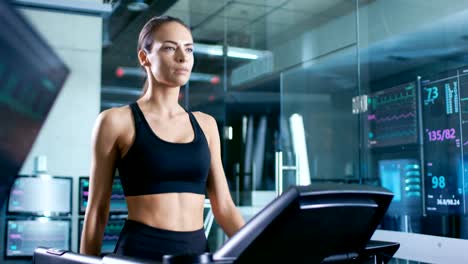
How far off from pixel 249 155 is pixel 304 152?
15.6ft

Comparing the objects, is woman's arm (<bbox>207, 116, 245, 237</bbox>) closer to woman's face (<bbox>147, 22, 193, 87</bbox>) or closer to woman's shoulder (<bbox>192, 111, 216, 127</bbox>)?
woman's shoulder (<bbox>192, 111, 216, 127</bbox>)

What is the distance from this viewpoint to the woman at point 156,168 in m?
1.12

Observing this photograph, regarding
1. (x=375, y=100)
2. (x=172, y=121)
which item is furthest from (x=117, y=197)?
(x=172, y=121)

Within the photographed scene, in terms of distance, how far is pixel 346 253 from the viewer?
35.6 inches

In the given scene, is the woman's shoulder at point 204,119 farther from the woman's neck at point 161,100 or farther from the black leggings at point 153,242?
the black leggings at point 153,242

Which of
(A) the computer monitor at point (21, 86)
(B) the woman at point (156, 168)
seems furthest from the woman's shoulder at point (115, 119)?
(A) the computer monitor at point (21, 86)

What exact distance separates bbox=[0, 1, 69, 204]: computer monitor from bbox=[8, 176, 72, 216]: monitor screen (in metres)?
0.07

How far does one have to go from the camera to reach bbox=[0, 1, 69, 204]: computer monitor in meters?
4.06

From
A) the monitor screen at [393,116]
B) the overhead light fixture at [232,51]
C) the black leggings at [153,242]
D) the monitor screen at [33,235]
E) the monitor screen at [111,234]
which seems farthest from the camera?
the overhead light fixture at [232,51]

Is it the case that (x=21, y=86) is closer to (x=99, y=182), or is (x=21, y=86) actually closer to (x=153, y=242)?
(x=99, y=182)

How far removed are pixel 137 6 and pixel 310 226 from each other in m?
4.19

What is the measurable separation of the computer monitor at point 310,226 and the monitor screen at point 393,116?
2.28 m

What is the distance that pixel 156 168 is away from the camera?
1128 mm

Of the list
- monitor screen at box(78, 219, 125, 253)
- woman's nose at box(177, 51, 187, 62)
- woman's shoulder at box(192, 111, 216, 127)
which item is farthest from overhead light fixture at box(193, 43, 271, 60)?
woman's nose at box(177, 51, 187, 62)
